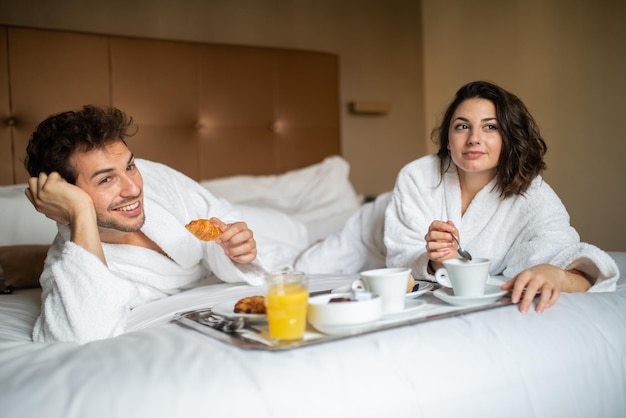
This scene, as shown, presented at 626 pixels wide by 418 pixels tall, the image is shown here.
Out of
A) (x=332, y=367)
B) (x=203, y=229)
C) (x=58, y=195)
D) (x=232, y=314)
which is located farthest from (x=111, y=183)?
(x=332, y=367)

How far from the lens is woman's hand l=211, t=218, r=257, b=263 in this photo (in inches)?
58.5

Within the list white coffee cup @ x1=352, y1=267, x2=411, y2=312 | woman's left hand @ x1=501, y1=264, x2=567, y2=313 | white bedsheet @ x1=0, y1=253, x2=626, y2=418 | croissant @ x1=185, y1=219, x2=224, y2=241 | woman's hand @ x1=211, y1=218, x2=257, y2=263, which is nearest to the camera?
white bedsheet @ x1=0, y1=253, x2=626, y2=418

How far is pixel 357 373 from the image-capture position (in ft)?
2.94

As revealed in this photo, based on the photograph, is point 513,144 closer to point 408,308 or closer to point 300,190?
point 408,308

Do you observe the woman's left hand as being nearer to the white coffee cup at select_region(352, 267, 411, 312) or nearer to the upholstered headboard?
the white coffee cup at select_region(352, 267, 411, 312)

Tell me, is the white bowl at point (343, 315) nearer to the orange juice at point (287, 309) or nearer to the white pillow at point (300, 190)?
the orange juice at point (287, 309)

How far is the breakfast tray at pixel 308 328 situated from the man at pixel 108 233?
0.66ft

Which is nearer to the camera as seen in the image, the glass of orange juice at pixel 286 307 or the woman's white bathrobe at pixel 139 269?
the glass of orange juice at pixel 286 307

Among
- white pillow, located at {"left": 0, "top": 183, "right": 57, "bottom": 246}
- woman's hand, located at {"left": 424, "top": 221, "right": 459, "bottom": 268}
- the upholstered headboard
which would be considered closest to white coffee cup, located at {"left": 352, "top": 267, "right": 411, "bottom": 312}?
woman's hand, located at {"left": 424, "top": 221, "right": 459, "bottom": 268}

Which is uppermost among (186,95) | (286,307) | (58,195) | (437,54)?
(437,54)

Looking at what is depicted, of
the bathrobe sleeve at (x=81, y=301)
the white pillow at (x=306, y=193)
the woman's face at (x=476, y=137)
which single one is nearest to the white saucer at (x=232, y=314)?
the bathrobe sleeve at (x=81, y=301)

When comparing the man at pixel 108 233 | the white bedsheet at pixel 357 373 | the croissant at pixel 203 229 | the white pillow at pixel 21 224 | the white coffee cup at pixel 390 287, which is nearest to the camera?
the white bedsheet at pixel 357 373

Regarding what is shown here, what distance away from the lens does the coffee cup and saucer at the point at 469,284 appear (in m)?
1.09

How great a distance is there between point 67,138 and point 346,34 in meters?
2.19
